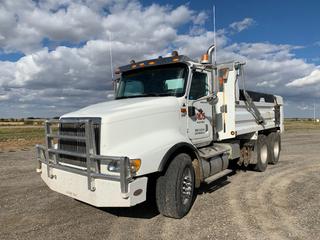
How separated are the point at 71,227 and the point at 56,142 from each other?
1693 millimetres

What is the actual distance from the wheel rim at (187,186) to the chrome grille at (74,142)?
180 centimetres

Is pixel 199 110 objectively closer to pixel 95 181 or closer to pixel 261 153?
pixel 95 181

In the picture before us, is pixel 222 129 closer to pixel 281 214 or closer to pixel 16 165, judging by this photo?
pixel 281 214

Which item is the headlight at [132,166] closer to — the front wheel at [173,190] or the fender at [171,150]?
the fender at [171,150]

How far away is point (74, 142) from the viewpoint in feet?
17.4

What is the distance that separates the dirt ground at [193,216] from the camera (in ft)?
16.1

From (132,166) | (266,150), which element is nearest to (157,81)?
(132,166)

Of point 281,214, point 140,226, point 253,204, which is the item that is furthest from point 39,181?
point 281,214

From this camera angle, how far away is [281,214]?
5.72 m

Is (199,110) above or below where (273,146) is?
above

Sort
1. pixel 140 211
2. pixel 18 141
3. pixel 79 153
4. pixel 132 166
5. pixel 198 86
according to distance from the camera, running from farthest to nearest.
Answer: pixel 18 141, pixel 198 86, pixel 140 211, pixel 79 153, pixel 132 166

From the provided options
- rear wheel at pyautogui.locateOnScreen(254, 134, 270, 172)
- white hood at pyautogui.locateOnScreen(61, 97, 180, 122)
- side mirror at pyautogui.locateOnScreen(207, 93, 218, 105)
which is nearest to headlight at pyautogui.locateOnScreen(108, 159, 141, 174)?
white hood at pyautogui.locateOnScreen(61, 97, 180, 122)

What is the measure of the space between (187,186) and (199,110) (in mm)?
1762

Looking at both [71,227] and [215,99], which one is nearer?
[71,227]
